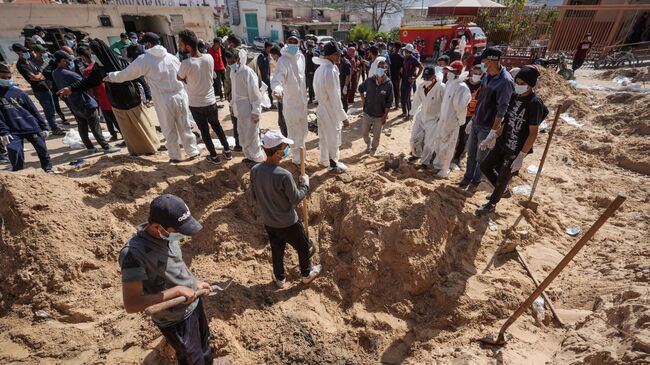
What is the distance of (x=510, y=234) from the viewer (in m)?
4.12

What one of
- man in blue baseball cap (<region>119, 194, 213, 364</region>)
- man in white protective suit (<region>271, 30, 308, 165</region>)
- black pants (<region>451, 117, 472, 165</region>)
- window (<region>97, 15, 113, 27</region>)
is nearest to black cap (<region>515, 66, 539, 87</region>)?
black pants (<region>451, 117, 472, 165</region>)

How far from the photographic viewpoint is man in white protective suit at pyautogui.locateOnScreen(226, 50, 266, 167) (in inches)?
188

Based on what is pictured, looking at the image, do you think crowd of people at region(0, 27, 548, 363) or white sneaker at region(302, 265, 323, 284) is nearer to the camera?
crowd of people at region(0, 27, 548, 363)

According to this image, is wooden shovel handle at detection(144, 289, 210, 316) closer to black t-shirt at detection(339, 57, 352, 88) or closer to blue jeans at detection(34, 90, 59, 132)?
black t-shirt at detection(339, 57, 352, 88)

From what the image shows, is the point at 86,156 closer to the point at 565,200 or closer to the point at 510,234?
the point at 510,234

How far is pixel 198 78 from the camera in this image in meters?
4.70

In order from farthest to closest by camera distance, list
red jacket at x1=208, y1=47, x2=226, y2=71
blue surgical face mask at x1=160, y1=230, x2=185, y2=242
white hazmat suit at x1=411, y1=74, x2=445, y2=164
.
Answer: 1. red jacket at x1=208, y1=47, x2=226, y2=71
2. white hazmat suit at x1=411, y1=74, x2=445, y2=164
3. blue surgical face mask at x1=160, y1=230, x2=185, y2=242

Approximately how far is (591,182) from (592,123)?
357 cm

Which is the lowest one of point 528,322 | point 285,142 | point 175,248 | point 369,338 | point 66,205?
point 369,338

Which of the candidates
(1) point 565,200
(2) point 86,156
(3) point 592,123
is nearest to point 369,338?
(1) point 565,200

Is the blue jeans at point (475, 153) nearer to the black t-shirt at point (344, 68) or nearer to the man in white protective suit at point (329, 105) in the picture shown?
the man in white protective suit at point (329, 105)

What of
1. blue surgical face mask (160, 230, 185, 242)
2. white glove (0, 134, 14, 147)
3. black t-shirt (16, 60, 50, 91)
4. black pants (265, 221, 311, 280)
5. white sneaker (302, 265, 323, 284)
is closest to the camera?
blue surgical face mask (160, 230, 185, 242)

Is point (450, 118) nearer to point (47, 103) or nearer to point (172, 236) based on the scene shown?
point (172, 236)

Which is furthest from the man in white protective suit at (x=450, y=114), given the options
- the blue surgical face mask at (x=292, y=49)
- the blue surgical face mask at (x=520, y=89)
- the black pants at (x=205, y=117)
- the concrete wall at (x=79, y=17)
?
the concrete wall at (x=79, y=17)
